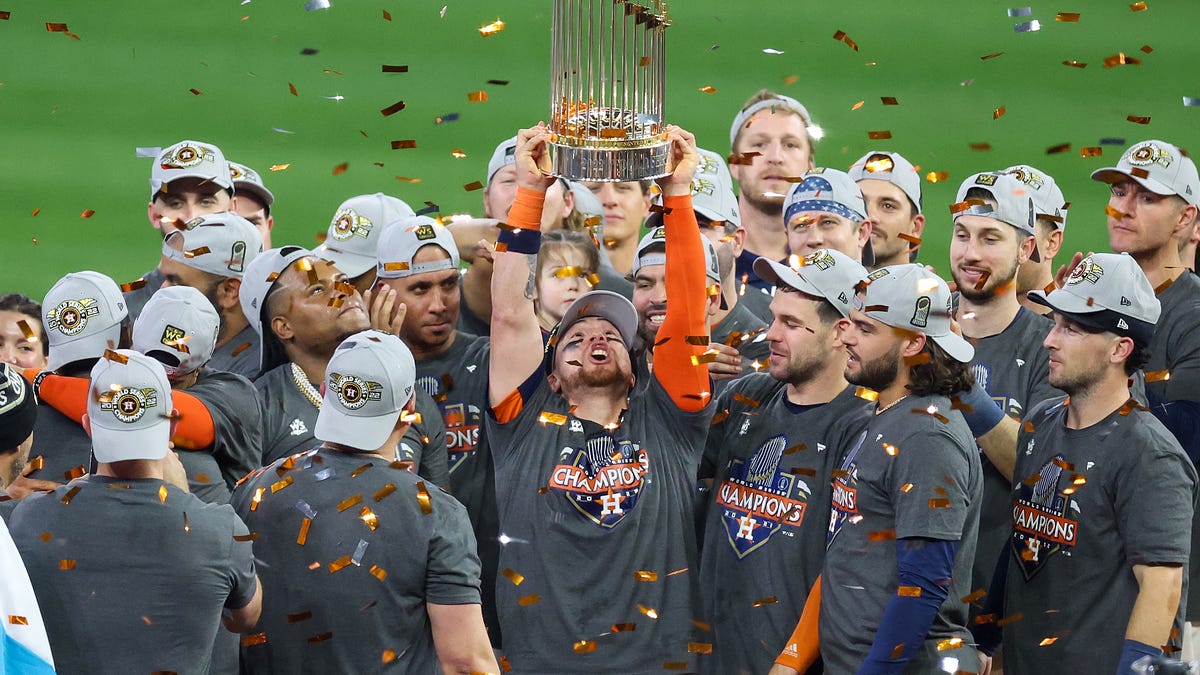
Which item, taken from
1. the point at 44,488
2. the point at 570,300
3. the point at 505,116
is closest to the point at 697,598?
the point at 570,300

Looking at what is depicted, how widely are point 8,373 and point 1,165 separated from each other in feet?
14.4

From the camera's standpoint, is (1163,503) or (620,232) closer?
(1163,503)

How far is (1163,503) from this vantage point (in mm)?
3473

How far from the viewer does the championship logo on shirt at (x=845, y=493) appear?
11.3 feet

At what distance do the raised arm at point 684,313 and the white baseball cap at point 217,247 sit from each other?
126 cm

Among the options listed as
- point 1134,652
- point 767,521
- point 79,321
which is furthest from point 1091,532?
point 79,321

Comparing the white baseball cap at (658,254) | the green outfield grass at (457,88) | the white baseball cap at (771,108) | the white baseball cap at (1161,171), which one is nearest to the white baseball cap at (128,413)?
the white baseball cap at (658,254)

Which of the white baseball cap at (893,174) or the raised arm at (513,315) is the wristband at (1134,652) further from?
the white baseball cap at (893,174)

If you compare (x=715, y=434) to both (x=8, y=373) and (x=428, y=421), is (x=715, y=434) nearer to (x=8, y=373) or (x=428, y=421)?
(x=428, y=421)

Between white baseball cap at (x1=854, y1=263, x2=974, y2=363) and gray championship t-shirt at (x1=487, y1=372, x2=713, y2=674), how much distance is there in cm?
45

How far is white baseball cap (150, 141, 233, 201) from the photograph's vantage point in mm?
4957

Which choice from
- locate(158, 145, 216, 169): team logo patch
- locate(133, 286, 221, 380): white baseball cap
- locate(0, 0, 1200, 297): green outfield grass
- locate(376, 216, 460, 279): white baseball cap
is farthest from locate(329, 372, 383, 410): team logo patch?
locate(0, 0, 1200, 297): green outfield grass

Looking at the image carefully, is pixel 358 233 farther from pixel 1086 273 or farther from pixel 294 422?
pixel 1086 273

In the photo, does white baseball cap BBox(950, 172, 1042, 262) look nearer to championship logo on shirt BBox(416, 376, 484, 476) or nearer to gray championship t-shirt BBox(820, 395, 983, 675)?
gray championship t-shirt BBox(820, 395, 983, 675)
